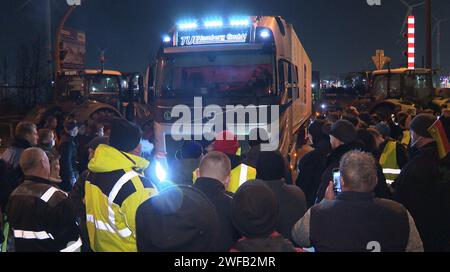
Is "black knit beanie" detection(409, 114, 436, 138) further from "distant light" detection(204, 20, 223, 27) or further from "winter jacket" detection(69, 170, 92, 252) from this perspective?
"distant light" detection(204, 20, 223, 27)

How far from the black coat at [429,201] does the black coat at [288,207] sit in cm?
119

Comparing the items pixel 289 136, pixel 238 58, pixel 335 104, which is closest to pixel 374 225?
pixel 238 58

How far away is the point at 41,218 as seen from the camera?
4035 millimetres

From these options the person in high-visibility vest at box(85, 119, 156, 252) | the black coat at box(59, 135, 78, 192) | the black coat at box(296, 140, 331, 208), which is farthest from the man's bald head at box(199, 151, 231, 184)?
the black coat at box(59, 135, 78, 192)

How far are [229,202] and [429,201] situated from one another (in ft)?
7.56

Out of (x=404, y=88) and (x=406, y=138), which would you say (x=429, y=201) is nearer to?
(x=406, y=138)

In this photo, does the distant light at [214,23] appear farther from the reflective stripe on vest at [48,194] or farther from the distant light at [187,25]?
the reflective stripe on vest at [48,194]

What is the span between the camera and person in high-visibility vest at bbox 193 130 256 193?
504cm

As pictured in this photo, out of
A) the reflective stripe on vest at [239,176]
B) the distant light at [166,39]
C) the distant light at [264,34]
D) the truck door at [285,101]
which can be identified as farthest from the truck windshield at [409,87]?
the reflective stripe on vest at [239,176]

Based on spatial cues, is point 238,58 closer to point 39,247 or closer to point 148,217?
point 39,247

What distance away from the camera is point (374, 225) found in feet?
10.7

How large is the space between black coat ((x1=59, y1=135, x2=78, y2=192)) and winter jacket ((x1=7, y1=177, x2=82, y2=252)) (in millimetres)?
4145
